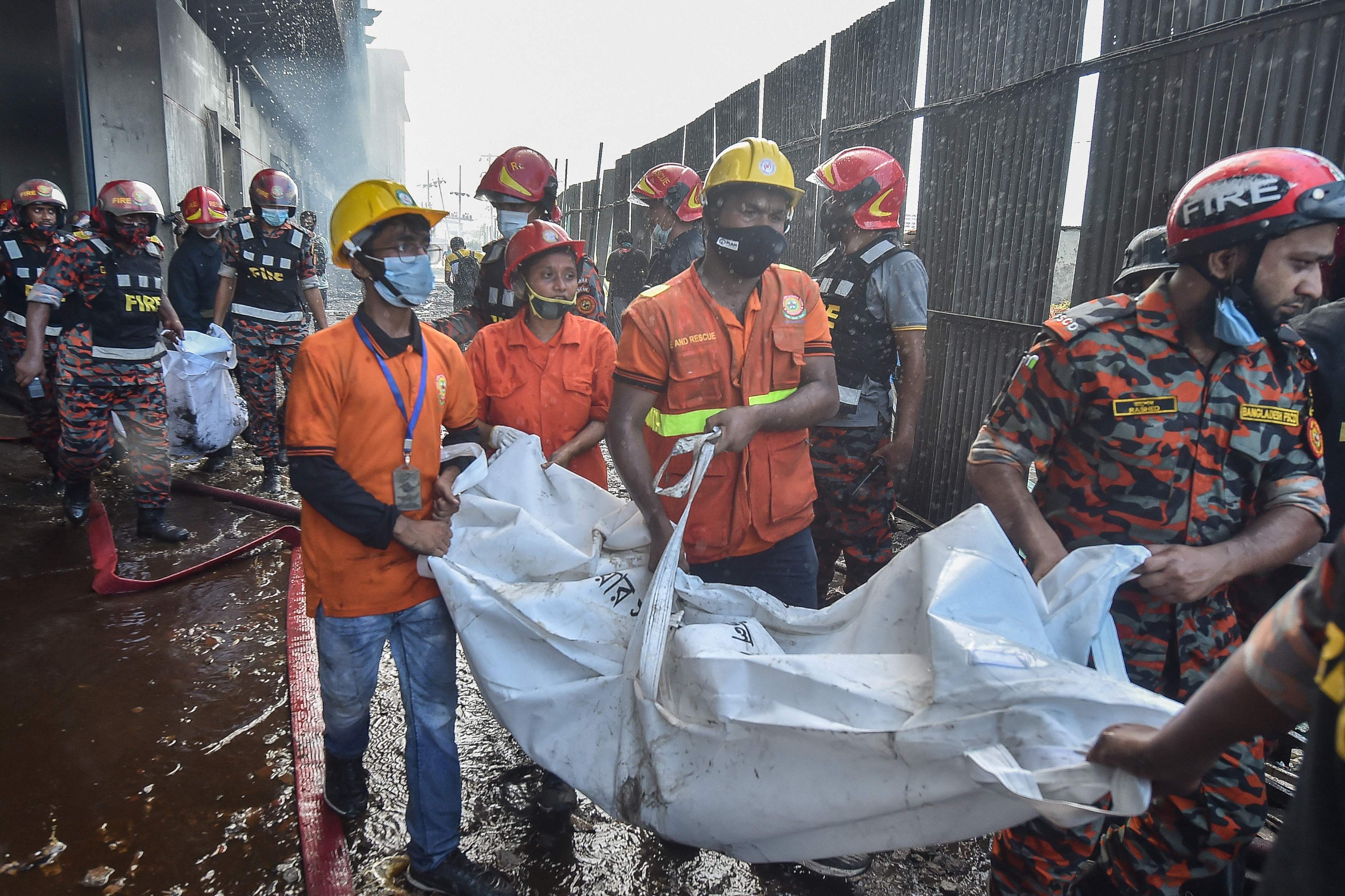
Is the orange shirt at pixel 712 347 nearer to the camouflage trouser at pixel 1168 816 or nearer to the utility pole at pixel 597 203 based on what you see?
the camouflage trouser at pixel 1168 816

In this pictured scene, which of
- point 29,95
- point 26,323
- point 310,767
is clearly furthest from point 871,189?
point 29,95

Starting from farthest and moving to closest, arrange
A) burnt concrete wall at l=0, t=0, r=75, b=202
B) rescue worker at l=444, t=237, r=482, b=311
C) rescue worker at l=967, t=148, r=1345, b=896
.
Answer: rescue worker at l=444, t=237, r=482, b=311 → burnt concrete wall at l=0, t=0, r=75, b=202 → rescue worker at l=967, t=148, r=1345, b=896

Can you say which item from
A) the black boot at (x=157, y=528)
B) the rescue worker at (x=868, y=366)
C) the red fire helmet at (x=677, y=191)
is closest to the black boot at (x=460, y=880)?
the rescue worker at (x=868, y=366)

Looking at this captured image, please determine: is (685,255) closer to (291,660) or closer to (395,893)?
(291,660)

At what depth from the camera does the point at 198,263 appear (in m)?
7.24

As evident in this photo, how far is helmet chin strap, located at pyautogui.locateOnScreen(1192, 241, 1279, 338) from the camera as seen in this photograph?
1.87 meters

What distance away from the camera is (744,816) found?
1.68 m

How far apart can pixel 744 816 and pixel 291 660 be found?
2.74 metres

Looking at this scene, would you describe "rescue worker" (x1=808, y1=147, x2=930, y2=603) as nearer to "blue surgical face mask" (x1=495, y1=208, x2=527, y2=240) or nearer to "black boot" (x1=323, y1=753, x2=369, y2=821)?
"blue surgical face mask" (x1=495, y1=208, x2=527, y2=240)

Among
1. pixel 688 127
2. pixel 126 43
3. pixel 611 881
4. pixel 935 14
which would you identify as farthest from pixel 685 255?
pixel 126 43

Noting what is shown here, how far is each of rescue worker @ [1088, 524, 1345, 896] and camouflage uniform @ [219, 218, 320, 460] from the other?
6767 millimetres

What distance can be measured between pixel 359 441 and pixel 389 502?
8.1 inches

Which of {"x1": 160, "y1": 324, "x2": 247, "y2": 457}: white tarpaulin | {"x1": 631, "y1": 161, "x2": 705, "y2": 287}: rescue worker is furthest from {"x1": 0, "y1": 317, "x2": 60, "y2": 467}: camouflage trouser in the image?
{"x1": 631, "y1": 161, "x2": 705, "y2": 287}: rescue worker

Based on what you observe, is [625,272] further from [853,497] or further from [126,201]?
[853,497]
